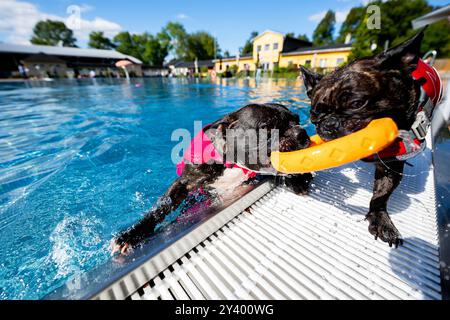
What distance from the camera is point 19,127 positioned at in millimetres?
7473

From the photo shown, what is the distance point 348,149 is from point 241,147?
1224 mm

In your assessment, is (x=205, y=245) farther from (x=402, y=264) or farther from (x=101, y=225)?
(x=101, y=225)

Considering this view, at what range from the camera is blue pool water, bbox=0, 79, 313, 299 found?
2.31 m

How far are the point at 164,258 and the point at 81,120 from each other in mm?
9605

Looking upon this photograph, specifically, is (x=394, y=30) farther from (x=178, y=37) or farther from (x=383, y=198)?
(x=178, y=37)

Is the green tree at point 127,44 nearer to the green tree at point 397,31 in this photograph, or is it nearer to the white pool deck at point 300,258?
the green tree at point 397,31

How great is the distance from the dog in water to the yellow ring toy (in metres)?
0.29

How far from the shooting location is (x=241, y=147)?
2.54 meters

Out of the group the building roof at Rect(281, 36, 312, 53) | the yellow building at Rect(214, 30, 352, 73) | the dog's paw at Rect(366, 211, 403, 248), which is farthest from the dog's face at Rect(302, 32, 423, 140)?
the building roof at Rect(281, 36, 312, 53)

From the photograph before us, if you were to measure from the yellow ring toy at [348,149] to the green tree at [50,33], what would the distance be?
8981 centimetres

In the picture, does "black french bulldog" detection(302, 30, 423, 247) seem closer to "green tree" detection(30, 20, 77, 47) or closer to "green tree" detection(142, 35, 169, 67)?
"green tree" detection(142, 35, 169, 67)

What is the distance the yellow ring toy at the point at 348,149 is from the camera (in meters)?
1.50

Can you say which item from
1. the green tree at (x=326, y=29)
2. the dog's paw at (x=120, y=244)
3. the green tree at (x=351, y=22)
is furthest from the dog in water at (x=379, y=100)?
the green tree at (x=326, y=29)

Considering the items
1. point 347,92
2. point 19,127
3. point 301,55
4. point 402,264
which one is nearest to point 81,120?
point 19,127
